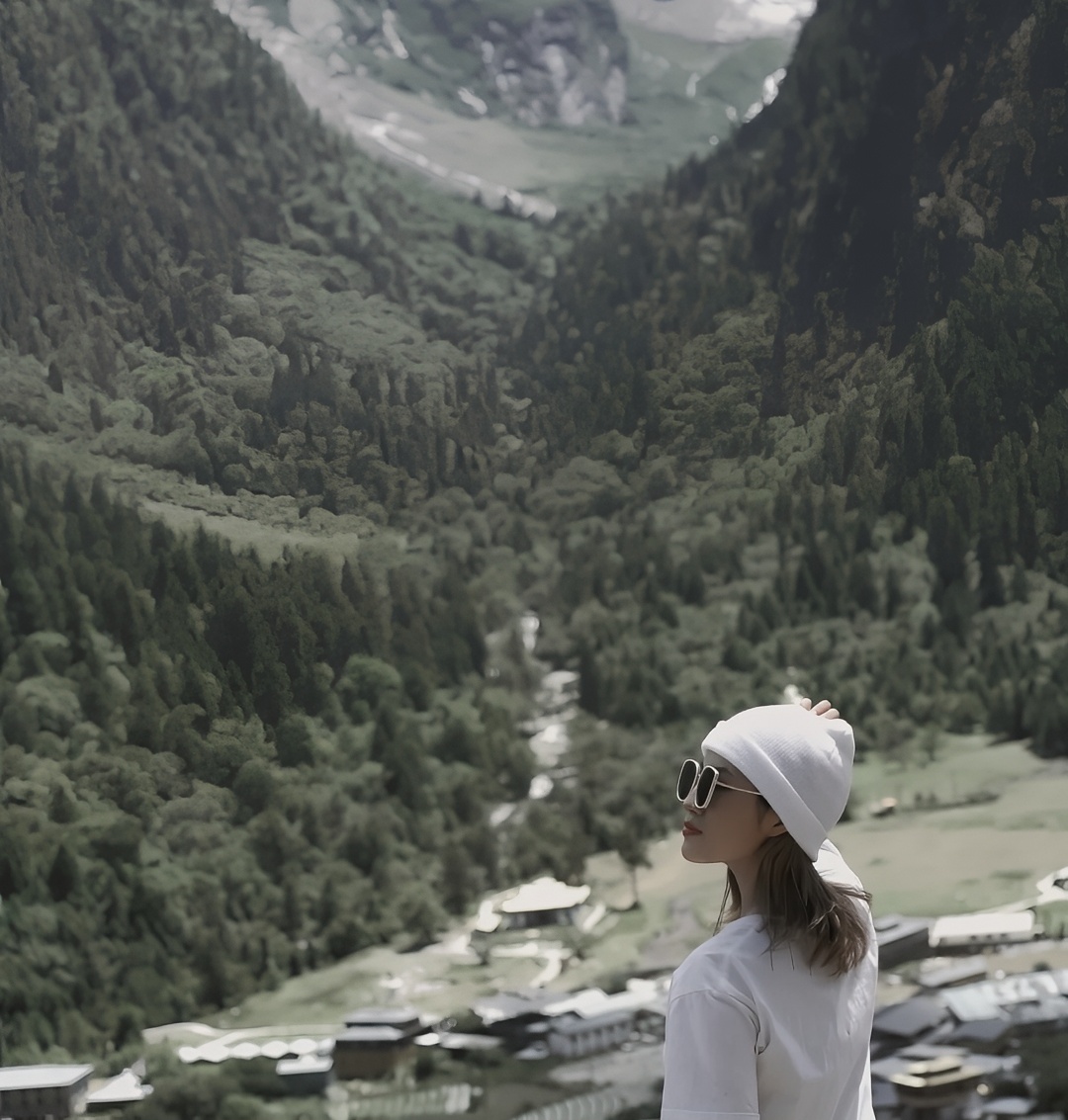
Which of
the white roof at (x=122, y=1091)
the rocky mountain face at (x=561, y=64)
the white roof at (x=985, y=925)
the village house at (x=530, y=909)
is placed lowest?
the white roof at (x=122, y=1091)

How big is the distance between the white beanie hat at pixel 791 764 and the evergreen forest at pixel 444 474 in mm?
3022

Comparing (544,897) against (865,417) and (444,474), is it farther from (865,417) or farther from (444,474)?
(865,417)

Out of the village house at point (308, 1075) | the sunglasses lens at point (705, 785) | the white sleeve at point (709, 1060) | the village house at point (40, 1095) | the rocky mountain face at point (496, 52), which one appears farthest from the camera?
the rocky mountain face at point (496, 52)

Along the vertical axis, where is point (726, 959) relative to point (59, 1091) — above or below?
above

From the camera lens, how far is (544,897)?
394 cm

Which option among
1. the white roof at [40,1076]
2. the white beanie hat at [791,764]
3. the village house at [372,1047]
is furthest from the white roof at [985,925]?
the white beanie hat at [791,764]

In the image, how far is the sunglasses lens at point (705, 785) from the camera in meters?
1.01

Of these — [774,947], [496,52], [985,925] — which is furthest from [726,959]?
[496,52]

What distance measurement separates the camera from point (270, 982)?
149 inches

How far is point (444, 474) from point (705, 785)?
315 centimetres

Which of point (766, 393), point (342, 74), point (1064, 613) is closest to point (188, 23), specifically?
point (342, 74)

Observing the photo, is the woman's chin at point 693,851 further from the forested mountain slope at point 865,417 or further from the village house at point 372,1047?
the forested mountain slope at point 865,417

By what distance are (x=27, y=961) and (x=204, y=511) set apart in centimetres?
125

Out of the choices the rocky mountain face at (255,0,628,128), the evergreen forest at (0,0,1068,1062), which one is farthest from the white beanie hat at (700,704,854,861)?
the rocky mountain face at (255,0,628,128)
